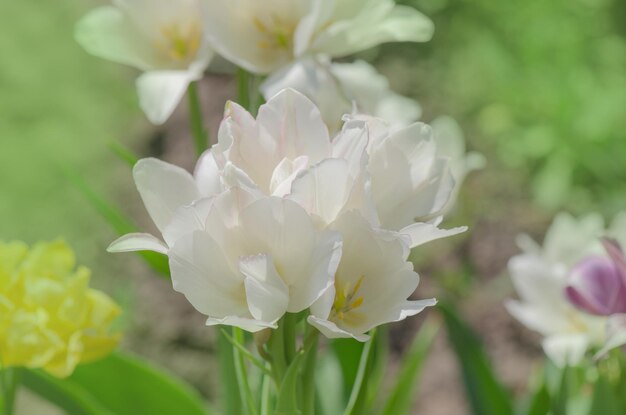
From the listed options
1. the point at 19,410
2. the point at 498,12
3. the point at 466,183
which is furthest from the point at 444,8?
the point at 19,410

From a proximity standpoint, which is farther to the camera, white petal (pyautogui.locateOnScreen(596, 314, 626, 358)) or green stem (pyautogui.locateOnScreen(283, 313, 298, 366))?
white petal (pyautogui.locateOnScreen(596, 314, 626, 358))

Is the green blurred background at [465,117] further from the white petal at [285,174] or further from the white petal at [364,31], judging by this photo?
the white petal at [285,174]

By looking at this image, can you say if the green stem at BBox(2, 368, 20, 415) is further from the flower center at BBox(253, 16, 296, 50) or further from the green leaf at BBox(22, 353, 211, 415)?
the flower center at BBox(253, 16, 296, 50)

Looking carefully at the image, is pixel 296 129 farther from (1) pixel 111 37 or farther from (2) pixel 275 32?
(1) pixel 111 37

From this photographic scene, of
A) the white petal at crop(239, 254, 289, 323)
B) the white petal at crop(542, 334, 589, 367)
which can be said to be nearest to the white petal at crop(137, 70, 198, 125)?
the white petal at crop(239, 254, 289, 323)

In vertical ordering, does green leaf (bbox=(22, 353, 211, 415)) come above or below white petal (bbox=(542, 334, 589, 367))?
below

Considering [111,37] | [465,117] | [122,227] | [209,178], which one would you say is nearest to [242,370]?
[209,178]

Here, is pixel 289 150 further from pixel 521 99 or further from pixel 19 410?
pixel 521 99
